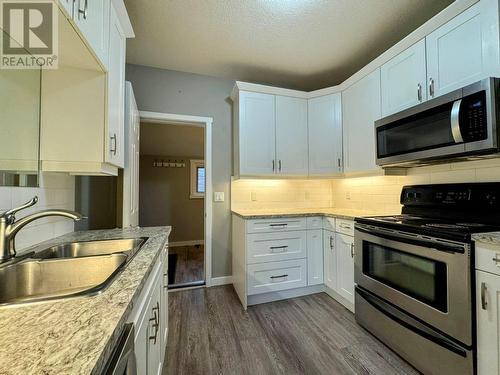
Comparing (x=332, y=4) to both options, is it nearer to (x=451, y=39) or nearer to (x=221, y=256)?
(x=451, y=39)

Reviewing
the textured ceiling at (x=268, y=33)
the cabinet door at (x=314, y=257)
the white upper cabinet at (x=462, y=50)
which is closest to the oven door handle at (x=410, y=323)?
the cabinet door at (x=314, y=257)

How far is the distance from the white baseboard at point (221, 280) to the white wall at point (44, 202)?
1.61 metres

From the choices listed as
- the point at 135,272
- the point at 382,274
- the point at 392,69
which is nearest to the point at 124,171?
the point at 135,272

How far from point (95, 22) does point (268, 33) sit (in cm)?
149

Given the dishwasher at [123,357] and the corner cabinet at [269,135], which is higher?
the corner cabinet at [269,135]

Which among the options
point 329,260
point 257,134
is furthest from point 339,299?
point 257,134

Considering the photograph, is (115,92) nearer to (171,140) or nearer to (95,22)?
(95,22)

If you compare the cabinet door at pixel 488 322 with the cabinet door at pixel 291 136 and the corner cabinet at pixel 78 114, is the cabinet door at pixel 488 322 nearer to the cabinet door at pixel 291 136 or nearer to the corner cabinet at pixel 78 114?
the cabinet door at pixel 291 136

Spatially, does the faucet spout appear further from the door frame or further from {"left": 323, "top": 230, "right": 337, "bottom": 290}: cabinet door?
{"left": 323, "top": 230, "right": 337, "bottom": 290}: cabinet door

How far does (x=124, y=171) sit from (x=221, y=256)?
5.01ft

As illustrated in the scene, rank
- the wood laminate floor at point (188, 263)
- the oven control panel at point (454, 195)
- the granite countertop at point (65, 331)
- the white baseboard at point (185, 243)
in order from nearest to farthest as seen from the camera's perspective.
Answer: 1. the granite countertop at point (65, 331)
2. the oven control panel at point (454, 195)
3. the wood laminate floor at point (188, 263)
4. the white baseboard at point (185, 243)

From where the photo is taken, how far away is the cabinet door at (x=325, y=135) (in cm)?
261

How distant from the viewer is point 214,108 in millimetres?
2832

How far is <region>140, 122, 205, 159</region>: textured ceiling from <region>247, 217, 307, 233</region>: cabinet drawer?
1.67 meters
